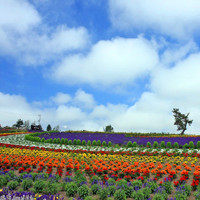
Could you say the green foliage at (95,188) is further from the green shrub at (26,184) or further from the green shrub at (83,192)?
the green shrub at (26,184)

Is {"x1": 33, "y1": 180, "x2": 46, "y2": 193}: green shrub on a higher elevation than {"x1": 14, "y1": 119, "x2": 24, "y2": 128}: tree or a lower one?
Answer: lower

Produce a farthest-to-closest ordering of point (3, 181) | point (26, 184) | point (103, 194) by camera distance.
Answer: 1. point (3, 181)
2. point (26, 184)
3. point (103, 194)

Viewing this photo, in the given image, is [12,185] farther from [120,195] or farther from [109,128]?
[109,128]

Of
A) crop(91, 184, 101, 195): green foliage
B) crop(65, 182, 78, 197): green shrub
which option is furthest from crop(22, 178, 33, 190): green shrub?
crop(91, 184, 101, 195): green foliage

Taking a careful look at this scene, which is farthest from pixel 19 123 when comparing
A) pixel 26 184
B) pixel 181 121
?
pixel 26 184

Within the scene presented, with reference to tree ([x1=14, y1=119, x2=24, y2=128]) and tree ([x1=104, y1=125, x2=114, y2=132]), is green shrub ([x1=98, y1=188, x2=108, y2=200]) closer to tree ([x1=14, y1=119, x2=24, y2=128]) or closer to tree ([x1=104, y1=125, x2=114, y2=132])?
tree ([x1=104, y1=125, x2=114, y2=132])

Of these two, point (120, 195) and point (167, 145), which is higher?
point (167, 145)

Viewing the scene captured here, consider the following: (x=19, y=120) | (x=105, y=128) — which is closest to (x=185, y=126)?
(x=105, y=128)

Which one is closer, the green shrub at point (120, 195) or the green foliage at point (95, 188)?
the green shrub at point (120, 195)

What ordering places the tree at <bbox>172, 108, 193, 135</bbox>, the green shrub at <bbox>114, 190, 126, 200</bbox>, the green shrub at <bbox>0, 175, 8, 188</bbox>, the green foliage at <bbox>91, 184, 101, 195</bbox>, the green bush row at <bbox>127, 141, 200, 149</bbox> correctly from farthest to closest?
the tree at <bbox>172, 108, 193, 135</bbox> → the green bush row at <bbox>127, 141, 200, 149</bbox> → the green shrub at <bbox>0, 175, 8, 188</bbox> → the green foliage at <bbox>91, 184, 101, 195</bbox> → the green shrub at <bbox>114, 190, 126, 200</bbox>

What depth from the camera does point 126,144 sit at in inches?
766

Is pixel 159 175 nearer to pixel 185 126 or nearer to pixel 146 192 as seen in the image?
pixel 146 192

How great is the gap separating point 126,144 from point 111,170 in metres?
10.4

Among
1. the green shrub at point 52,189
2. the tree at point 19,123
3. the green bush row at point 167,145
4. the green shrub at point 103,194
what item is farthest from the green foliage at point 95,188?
the tree at point 19,123
